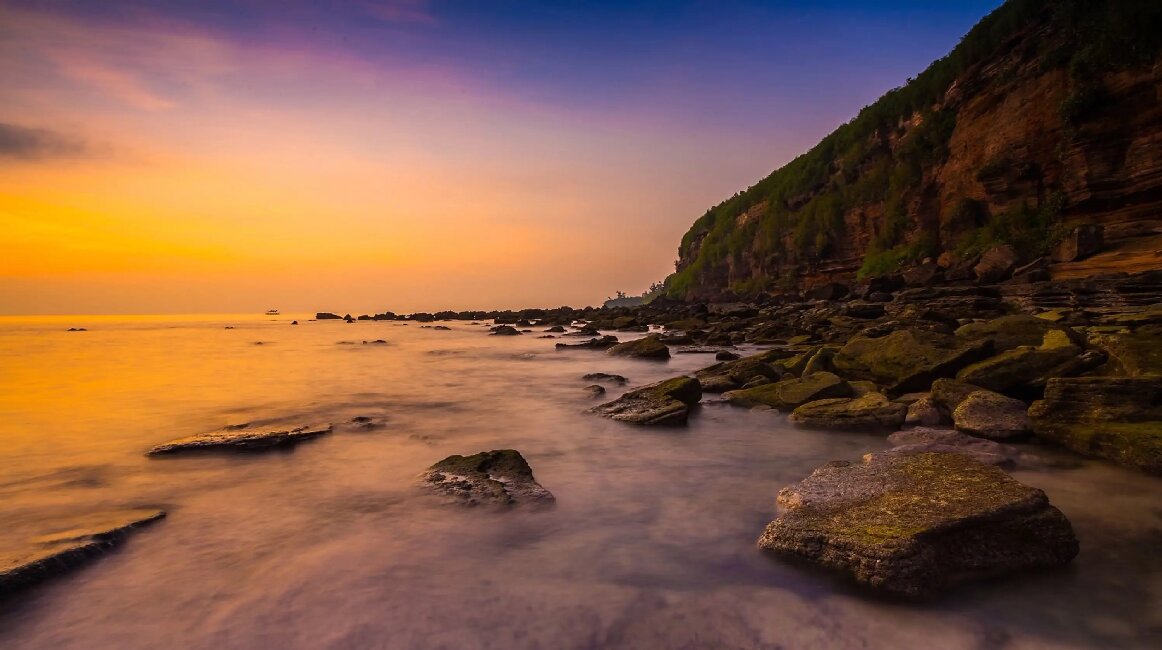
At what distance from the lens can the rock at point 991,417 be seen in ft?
19.0

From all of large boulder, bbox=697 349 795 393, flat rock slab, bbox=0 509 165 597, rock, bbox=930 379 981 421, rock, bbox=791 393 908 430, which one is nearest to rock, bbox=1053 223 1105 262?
large boulder, bbox=697 349 795 393

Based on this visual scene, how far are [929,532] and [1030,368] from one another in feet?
18.0

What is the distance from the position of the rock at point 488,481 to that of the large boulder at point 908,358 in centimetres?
615

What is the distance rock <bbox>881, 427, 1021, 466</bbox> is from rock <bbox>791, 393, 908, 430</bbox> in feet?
2.43

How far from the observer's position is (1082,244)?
2016 centimetres

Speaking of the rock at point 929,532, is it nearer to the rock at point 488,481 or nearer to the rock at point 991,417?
the rock at point 488,481

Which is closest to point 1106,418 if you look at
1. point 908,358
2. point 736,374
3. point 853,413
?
point 853,413

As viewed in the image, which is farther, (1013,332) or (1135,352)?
(1013,332)

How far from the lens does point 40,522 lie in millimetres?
4555

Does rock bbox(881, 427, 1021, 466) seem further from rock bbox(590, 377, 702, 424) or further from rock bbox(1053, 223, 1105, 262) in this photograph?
rock bbox(1053, 223, 1105, 262)

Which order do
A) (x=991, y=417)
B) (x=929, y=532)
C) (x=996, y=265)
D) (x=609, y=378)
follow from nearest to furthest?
(x=929, y=532) → (x=991, y=417) → (x=609, y=378) → (x=996, y=265)

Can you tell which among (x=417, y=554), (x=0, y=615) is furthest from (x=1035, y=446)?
(x=0, y=615)

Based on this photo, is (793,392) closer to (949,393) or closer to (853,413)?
(853,413)

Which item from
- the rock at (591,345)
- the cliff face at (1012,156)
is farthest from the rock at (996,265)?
the rock at (591,345)
